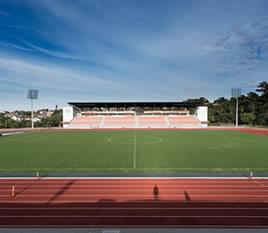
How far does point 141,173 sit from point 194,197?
13.2ft

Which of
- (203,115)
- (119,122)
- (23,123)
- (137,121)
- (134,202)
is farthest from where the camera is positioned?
(23,123)

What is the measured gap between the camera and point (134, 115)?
61719mm

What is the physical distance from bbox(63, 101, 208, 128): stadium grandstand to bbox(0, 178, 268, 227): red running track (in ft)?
143

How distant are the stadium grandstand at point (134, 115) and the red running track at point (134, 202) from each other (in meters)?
43.7

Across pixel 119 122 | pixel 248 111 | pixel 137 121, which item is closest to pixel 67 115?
pixel 119 122

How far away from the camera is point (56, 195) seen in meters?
9.20

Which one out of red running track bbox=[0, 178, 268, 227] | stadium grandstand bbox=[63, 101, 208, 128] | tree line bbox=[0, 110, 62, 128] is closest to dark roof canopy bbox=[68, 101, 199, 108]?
stadium grandstand bbox=[63, 101, 208, 128]

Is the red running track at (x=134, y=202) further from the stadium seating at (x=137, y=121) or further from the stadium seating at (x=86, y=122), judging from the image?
the stadium seating at (x=86, y=122)

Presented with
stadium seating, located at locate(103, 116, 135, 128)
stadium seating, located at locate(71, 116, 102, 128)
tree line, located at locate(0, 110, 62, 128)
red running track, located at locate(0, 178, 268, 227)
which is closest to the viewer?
red running track, located at locate(0, 178, 268, 227)

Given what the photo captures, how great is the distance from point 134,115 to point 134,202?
5343cm

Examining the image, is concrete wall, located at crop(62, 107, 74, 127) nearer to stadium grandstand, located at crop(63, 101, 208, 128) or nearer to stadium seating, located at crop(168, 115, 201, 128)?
stadium grandstand, located at crop(63, 101, 208, 128)

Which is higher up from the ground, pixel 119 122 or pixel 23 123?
pixel 119 122

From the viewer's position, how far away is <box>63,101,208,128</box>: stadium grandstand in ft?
181

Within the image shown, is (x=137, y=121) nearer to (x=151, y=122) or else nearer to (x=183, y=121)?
(x=151, y=122)
